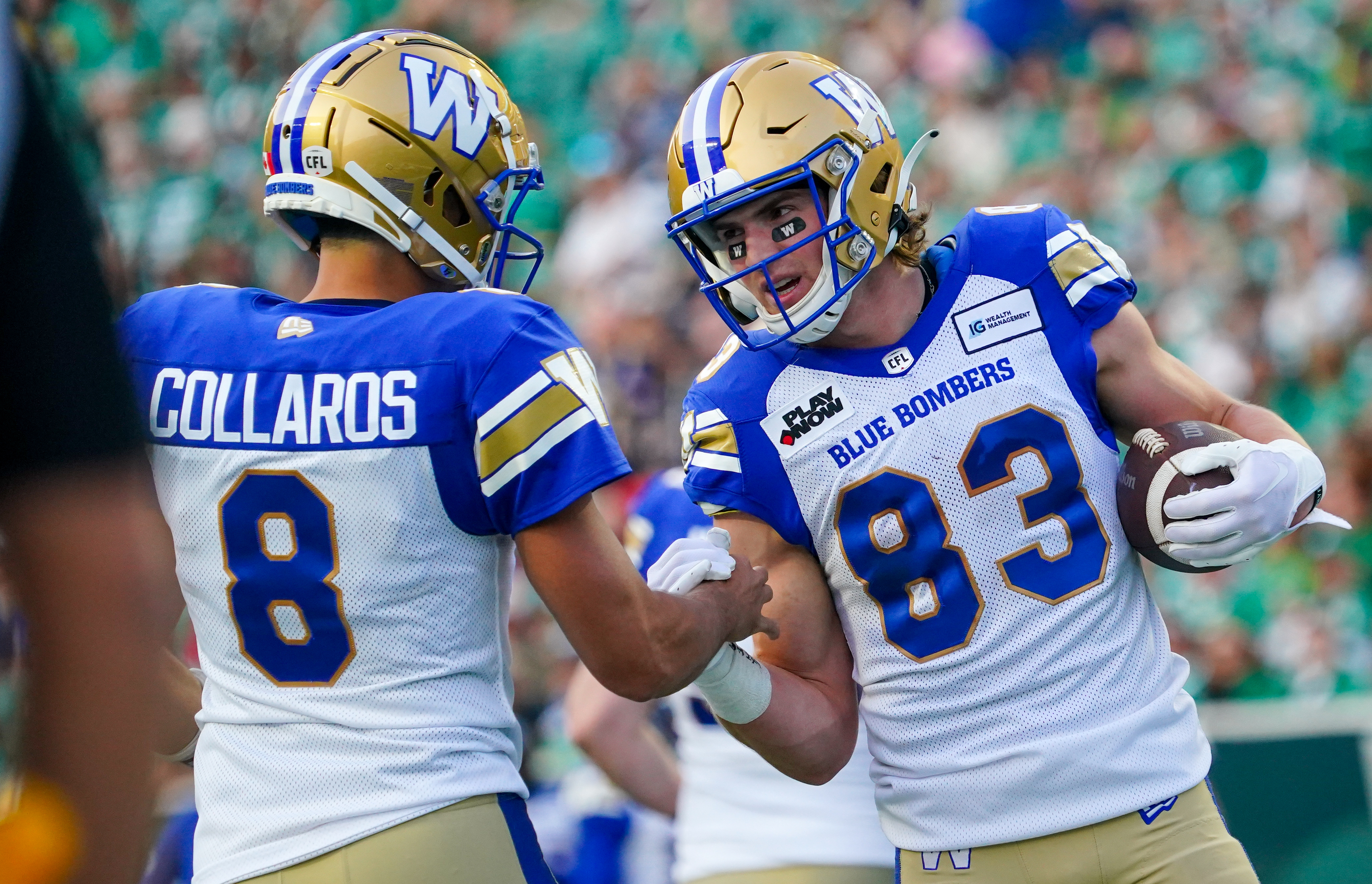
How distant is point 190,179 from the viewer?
977 centimetres

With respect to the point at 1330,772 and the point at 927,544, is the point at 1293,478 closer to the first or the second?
the point at 927,544

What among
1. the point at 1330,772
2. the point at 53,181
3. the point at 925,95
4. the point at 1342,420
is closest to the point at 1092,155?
the point at 925,95

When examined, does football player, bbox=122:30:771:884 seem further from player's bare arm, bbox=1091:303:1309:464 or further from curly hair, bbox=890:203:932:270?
player's bare arm, bbox=1091:303:1309:464

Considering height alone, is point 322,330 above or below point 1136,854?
above

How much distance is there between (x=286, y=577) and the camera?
2.06 meters

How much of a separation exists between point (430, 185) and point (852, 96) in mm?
944

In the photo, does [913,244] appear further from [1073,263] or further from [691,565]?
[691,565]

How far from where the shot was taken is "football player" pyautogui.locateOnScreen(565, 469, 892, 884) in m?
3.11

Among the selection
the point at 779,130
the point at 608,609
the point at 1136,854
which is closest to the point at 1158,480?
the point at 1136,854

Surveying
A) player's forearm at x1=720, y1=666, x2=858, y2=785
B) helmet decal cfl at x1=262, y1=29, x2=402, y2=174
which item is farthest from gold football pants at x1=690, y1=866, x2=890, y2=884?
helmet decal cfl at x1=262, y1=29, x2=402, y2=174

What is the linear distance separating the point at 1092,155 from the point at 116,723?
724 centimetres

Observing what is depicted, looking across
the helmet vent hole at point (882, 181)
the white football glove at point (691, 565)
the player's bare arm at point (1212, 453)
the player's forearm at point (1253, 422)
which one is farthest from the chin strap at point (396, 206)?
the player's forearm at point (1253, 422)

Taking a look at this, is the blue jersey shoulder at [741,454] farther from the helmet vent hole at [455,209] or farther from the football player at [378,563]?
the helmet vent hole at [455,209]

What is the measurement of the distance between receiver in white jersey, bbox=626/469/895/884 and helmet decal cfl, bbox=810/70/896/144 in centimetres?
96
